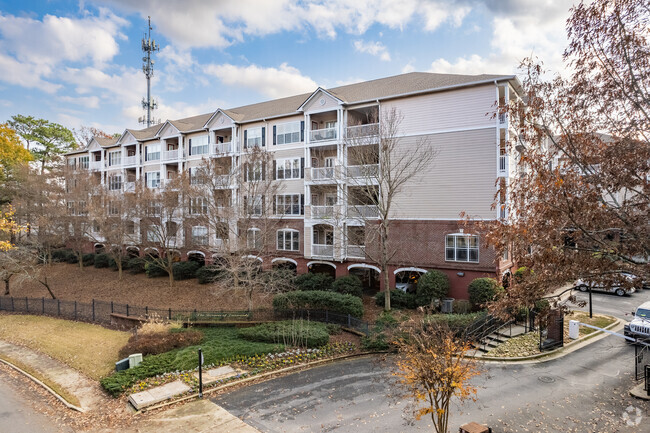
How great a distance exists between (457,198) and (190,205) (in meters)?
19.4

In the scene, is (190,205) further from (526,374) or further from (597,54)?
(597,54)

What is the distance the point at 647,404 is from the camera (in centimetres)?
1221

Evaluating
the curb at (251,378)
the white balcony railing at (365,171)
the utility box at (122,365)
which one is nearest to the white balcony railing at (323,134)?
the white balcony railing at (365,171)

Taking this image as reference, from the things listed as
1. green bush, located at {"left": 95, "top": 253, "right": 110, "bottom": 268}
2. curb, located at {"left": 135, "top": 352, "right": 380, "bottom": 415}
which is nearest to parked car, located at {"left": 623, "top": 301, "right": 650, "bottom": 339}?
curb, located at {"left": 135, "top": 352, "right": 380, "bottom": 415}

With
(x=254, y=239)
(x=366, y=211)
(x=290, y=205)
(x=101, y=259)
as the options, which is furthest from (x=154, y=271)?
(x=366, y=211)

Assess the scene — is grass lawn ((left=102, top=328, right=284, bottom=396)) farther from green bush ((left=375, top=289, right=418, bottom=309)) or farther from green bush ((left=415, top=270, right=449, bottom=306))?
green bush ((left=415, top=270, right=449, bottom=306))

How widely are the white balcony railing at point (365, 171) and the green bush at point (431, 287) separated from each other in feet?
24.2

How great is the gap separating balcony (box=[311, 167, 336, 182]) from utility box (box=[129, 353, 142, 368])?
56.8 ft

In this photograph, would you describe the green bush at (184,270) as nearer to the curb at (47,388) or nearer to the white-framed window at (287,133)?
the white-framed window at (287,133)

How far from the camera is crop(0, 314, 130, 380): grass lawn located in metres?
16.1

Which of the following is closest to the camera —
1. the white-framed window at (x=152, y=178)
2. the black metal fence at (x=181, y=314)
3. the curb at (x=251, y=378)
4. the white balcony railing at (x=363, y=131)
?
the curb at (x=251, y=378)

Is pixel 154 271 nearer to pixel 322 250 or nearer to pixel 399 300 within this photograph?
pixel 322 250

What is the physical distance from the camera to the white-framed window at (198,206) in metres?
26.9

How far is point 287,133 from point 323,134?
13.0 ft
